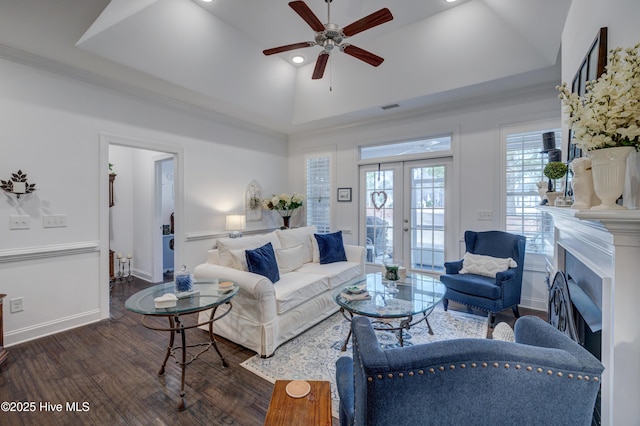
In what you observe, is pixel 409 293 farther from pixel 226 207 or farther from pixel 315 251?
pixel 226 207

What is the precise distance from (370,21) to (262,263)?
7.88 feet

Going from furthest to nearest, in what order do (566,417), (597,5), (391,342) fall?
(391,342) < (597,5) < (566,417)

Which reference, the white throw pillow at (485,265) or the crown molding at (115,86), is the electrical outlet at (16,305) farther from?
the white throw pillow at (485,265)

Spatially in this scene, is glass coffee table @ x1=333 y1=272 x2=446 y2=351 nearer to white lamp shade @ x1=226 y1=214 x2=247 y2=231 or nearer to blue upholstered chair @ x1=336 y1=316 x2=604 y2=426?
blue upholstered chair @ x1=336 y1=316 x2=604 y2=426

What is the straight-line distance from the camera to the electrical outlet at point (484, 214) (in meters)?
3.91

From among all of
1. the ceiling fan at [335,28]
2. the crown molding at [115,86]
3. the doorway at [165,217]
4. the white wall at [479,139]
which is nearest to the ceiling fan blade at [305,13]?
the ceiling fan at [335,28]

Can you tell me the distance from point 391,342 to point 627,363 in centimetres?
188

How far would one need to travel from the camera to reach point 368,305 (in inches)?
97.7

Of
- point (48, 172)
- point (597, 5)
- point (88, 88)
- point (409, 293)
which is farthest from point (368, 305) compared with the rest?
point (88, 88)

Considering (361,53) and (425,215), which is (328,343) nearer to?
(425,215)

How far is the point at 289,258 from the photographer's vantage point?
11.8 feet

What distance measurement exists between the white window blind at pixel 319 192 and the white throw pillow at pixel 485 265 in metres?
2.66

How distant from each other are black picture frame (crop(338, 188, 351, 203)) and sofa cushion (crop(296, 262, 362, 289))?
1.59 metres

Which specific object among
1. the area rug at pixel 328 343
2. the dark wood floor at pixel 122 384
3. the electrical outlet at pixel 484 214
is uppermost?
the electrical outlet at pixel 484 214
